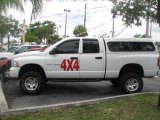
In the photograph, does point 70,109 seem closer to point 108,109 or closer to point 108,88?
point 108,109

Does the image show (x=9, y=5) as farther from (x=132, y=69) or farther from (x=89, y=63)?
(x=132, y=69)

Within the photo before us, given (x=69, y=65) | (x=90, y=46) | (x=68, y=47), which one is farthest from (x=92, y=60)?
(x=68, y=47)

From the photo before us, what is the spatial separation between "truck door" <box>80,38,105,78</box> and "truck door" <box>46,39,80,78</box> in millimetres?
223

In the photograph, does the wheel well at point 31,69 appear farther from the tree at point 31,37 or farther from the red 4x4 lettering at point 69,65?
the tree at point 31,37

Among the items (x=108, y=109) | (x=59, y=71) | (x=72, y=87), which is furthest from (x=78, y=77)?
(x=108, y=109)

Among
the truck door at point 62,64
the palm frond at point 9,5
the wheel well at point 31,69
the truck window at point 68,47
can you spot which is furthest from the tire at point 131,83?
the palm frond at point 9,5

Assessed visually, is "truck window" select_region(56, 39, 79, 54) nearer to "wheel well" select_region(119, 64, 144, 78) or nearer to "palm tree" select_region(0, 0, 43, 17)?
"wheel well" select_region(119, 64, 144, 78)

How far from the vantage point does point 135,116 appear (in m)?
8.06

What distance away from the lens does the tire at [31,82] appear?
11.3 metres

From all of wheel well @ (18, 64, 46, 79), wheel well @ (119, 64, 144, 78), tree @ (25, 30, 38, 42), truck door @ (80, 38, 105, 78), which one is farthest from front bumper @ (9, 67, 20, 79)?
tree @ (25, 30, 38, 42)

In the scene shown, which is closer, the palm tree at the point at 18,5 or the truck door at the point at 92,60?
the palm tree at the point at 18,5

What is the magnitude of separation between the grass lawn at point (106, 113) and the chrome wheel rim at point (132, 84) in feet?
7.88

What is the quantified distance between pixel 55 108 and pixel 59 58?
3.13 metres

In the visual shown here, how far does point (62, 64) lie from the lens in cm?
1145
